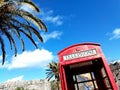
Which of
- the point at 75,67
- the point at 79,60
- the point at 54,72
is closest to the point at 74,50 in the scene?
the point at 79,60

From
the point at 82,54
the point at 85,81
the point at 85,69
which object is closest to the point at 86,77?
the point at 85,81

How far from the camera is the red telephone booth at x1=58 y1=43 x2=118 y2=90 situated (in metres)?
5.82

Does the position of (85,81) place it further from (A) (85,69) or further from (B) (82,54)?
(B) (82,54)

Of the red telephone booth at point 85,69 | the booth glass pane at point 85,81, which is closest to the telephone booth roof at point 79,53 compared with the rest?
the red telephone booth at point 85,69

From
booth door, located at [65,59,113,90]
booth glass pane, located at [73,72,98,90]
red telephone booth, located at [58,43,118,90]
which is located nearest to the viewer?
red telephone booth, located at [58,43,118,90]

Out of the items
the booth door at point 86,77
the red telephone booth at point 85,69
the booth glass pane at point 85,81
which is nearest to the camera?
the red telephone booth at point 85,69

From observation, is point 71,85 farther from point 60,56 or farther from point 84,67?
point 60,56

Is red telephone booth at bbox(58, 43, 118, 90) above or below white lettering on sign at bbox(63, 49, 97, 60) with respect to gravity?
below

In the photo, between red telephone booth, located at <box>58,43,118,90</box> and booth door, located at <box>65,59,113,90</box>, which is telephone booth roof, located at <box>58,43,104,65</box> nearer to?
red telephone booth, located at <box>58,43,118,90</box>

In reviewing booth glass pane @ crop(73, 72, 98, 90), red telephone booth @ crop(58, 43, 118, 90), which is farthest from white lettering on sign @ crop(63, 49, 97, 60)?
booth glass pane @ crop(73, 72, 98, 90)

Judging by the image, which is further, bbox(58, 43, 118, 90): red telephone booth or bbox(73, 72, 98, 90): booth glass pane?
bbox(73, 72, 98, 90): booth glass pane

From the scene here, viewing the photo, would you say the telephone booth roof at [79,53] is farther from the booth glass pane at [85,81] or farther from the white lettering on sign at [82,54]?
the booth glass pane at [85,81]

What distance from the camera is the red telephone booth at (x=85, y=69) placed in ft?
19.1

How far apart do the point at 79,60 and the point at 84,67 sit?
945 millimetres
